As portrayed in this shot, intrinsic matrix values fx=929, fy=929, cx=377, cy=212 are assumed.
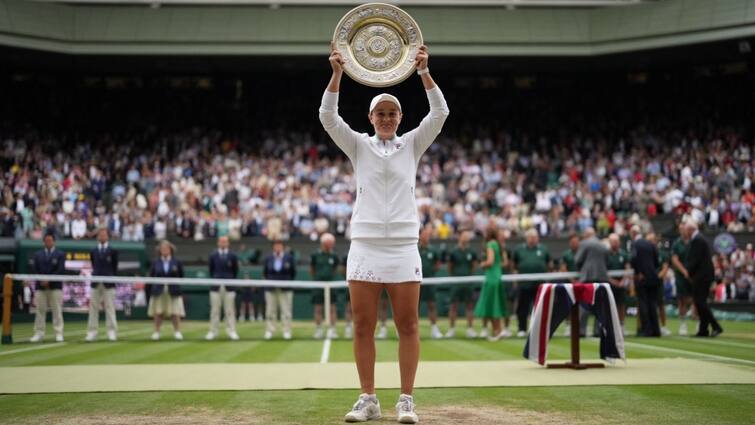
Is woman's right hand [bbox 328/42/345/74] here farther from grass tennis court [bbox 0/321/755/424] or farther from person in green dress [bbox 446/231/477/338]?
person in green dress [bbox 446/231/477/338]

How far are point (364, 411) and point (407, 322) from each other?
717 mm

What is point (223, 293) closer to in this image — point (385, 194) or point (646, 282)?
point (646, 282)

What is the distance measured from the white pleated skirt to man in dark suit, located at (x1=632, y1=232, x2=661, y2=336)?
38.9ft

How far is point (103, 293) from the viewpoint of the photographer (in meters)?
18.3

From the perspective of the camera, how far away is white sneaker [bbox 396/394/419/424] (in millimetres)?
6453

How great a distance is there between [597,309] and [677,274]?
344 inches

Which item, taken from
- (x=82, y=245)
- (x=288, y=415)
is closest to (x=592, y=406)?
(x=288, y=415)

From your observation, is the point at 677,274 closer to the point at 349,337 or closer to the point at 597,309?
the point at 349,337

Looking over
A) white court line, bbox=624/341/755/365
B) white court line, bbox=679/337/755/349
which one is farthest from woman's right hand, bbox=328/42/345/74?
white court line, bbox=679/337/755/349

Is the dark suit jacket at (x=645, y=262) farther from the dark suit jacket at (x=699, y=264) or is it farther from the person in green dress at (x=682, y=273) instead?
the dark suit jacket at (x=699, y=264)

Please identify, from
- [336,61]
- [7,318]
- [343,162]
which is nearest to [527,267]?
[7,318]

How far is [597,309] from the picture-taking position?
440 inches

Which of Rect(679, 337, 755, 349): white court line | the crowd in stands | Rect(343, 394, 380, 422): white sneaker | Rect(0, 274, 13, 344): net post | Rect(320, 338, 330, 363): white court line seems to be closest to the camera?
Rect(343, 394, 380, 422): white sneaker


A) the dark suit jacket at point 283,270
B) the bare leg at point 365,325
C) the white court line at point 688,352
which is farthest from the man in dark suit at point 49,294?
the bare leg at point 365,325
